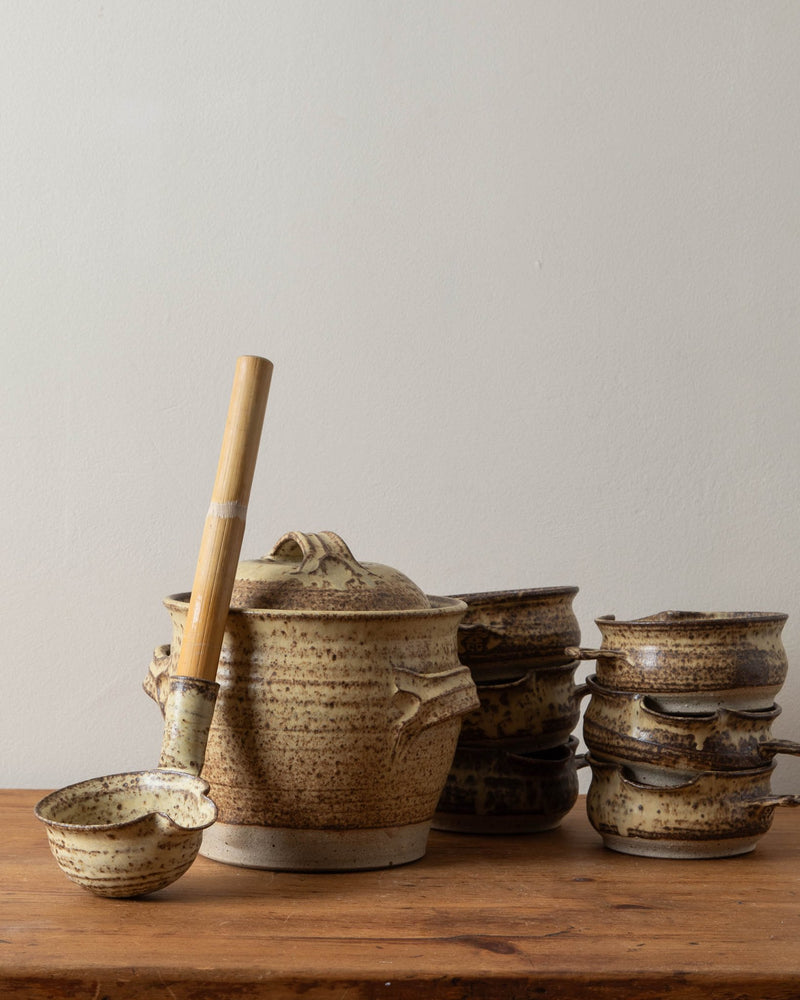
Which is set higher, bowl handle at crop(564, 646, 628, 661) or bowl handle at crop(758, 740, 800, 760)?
bowl handle at crop(564, 646, 628, 661)

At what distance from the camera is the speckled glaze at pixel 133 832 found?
74 cm

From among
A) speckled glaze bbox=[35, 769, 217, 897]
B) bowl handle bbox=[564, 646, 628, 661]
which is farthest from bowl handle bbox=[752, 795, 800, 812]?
speckled glaze bbox=[35, 769, 217, 897]

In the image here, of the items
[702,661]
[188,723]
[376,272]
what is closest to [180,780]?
[188,723]

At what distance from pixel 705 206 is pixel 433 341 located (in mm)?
326

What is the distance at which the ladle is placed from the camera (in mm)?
743

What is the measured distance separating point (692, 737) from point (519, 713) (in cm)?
16

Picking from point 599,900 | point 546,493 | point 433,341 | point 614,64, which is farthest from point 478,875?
point 614,64

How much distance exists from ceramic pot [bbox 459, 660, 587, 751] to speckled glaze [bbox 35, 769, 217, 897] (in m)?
0.29

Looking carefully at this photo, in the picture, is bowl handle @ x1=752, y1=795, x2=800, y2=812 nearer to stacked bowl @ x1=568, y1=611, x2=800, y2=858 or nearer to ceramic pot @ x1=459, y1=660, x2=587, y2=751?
stacked bowl @ x1=568, y1=611, x2=800, y2=858

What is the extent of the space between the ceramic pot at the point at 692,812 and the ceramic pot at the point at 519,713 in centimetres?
9

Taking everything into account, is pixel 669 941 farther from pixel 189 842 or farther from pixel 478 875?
pixel 189 842

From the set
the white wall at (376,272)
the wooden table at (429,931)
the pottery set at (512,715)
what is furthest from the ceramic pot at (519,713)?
the white wall at (376,272)

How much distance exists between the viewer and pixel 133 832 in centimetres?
73

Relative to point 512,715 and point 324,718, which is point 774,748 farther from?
point 324,718
